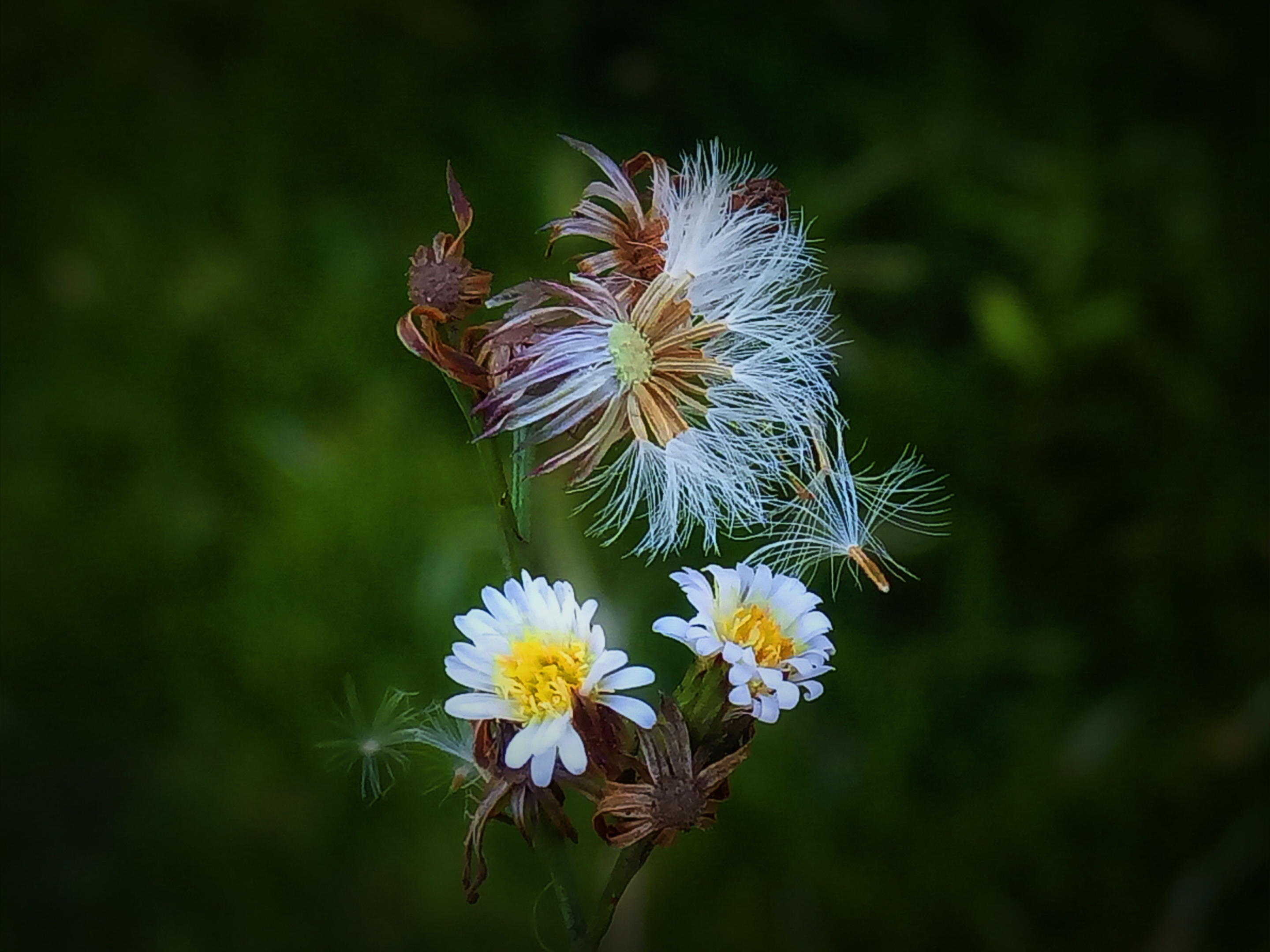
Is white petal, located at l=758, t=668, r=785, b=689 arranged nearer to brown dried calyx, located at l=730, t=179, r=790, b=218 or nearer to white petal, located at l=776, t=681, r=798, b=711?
white petal, located at l=776, t=681, r=798, b=711

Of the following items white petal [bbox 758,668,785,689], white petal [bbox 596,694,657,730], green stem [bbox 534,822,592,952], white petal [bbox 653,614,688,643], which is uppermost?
white petal [bbox 653,614,688,643]

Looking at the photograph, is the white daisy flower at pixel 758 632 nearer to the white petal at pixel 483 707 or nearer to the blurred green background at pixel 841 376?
the white petal at pixel 483 707

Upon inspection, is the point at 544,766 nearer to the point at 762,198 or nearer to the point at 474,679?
the point at 474,679

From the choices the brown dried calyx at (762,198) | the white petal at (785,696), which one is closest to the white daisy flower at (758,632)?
the white petal at (785,696)

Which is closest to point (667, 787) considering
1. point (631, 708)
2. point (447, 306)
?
point (631, 708)

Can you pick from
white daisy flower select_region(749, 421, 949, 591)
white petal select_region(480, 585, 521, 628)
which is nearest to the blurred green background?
white daisy flower select_region(749, 421, 949, 591)

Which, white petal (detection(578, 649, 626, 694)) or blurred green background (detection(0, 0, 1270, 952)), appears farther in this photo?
blurred green background (detection(0, 0, 1270, 952))
